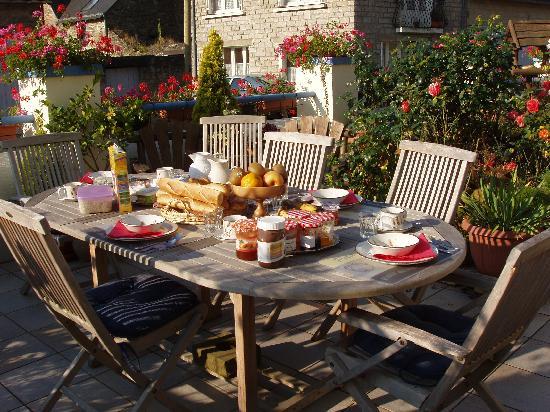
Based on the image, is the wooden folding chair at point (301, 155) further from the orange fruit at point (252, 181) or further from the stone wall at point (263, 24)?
the stone wall at point (263, 24)

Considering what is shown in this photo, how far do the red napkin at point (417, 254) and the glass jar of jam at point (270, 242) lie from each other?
15.7 inches

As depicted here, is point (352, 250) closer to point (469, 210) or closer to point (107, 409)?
point (107, 409)

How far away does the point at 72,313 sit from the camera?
8.66 feet

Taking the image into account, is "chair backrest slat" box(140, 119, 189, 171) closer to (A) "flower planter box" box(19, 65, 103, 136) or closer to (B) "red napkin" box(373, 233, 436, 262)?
(A) "flower planter box" box(19, 65, 103, 136)

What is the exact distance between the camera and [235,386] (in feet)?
10.4

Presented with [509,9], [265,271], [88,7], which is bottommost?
[265,271]

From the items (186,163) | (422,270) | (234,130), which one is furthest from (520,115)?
(422,270)

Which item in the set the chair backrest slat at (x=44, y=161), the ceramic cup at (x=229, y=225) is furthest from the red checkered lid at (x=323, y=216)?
the chair backrest slat at (x=44, y=161)

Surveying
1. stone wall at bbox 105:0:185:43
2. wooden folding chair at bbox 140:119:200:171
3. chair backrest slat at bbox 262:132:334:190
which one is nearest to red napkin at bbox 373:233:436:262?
chair backrest slat at bbox 262:132:334:190

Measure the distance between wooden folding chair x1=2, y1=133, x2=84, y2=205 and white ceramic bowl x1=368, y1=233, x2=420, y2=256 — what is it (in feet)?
8.77

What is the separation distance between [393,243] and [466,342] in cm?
61

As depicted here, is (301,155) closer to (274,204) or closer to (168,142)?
(274,204)

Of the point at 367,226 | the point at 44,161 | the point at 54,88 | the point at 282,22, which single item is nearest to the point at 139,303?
the point at 367,226

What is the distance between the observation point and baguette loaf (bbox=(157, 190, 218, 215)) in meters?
3.04
